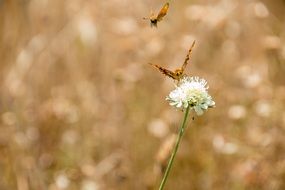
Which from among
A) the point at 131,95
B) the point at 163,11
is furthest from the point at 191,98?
the point at 131,95

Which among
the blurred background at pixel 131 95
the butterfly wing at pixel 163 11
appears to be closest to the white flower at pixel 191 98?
the butterfly wing at pixel 163 11

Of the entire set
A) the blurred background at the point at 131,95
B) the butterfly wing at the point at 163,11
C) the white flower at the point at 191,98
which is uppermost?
the blurred background at the point at 131,95

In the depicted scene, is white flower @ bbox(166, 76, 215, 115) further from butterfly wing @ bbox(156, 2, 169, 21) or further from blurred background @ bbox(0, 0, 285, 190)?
blurred background @ bbox(0, 0, 285, 190)

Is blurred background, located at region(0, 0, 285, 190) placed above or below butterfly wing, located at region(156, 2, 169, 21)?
above

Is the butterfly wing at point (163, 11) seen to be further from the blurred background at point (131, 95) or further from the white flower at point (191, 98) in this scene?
the blurred background at point (131, 95)

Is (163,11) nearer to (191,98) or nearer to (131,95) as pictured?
(191,98)

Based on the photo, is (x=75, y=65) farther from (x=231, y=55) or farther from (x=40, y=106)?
(x=231, y=55)

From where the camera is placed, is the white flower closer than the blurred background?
Yes

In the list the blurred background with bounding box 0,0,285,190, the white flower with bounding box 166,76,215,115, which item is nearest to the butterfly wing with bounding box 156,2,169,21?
the white flower with bounding box 166,76,215,115

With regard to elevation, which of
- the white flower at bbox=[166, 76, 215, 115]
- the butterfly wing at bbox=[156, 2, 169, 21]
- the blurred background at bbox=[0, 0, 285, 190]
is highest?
the blurred background at bbox=[0, 0, 285, 190]

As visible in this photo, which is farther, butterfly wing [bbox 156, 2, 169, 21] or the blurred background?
the blurred background

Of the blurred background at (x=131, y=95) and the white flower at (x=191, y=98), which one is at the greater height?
the blurred background at (x=131, y=95)
